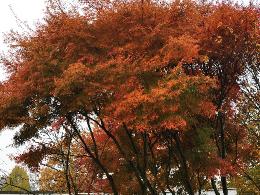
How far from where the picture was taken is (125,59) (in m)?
12.9

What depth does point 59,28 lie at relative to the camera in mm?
14250

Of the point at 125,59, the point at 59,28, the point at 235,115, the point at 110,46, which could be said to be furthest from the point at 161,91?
the point at 235,115

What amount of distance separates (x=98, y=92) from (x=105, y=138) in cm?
724

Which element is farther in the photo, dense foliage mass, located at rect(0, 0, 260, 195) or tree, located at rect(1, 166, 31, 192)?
tree, located at rect(1, 166, 31, 192)

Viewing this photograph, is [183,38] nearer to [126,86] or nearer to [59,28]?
[126,86]

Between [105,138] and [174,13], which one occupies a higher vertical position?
[174,13]

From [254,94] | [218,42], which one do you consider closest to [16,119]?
[218,42]

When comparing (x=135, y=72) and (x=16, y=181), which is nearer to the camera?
(x=135, y=72)

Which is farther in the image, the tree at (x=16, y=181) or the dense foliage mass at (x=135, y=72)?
the tree at (x=16, y=181)

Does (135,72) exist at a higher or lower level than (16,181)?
higher

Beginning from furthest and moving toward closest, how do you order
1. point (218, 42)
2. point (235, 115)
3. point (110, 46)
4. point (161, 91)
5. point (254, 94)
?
point (235, 115)
point (254, 94)
point (218, 42)
point (110, 46)
point (161, 91)

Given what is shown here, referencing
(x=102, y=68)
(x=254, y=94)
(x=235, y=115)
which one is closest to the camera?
(x=102, y=68)

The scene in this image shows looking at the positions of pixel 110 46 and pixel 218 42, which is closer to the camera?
pixel 110 46

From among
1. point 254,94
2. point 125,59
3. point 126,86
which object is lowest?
point 126,86
